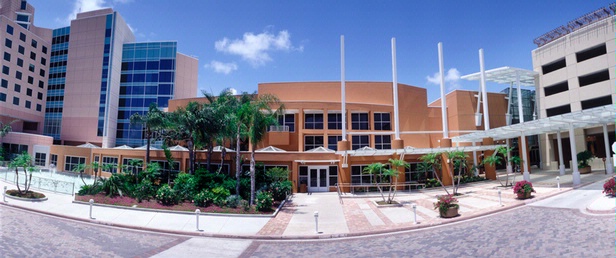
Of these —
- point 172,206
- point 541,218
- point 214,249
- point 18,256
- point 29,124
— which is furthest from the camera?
point 29,124

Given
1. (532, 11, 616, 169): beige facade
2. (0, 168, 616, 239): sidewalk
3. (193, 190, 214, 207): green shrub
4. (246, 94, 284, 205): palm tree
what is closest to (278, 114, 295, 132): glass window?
(246, 94, 284, 205): palm tree

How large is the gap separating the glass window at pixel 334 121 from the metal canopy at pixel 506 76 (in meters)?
18.2

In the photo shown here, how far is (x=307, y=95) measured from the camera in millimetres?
35562

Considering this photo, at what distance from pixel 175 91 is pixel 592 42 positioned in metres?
57.1

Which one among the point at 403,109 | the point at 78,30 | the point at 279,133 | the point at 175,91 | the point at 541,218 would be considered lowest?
the point at 541,218

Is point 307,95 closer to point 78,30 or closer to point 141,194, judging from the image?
point 141,194

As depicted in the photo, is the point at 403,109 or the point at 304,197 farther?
the point at 403,109

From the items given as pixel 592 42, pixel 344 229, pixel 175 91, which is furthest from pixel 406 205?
pixel 175 91

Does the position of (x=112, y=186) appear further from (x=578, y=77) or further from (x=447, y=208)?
(x=578, y=77)

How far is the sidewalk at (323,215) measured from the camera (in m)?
14.6

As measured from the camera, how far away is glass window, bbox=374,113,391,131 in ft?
113

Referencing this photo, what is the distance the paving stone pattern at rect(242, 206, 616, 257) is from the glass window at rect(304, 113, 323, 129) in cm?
2009

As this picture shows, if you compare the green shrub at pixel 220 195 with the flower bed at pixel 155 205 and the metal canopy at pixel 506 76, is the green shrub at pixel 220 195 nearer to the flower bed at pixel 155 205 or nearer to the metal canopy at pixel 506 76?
the flower bed at pixel 155 205

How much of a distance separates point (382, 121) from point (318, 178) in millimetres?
11321
